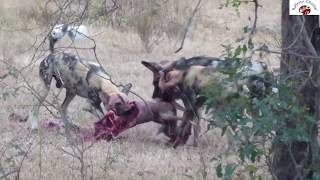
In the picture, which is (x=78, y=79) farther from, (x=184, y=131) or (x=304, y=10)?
(x=304, y=10)

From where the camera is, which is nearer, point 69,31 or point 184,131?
point 69,31

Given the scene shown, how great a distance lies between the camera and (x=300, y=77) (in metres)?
4.28

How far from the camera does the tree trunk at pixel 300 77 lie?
4.23 meters

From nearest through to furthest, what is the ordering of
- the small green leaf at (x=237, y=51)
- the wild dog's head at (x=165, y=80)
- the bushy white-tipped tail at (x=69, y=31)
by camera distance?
the small green leaf at (x=237, y=51) < the bushy white-tipped tail at (x=69, y=31) < the wild dog's head at (x=165, y=80)

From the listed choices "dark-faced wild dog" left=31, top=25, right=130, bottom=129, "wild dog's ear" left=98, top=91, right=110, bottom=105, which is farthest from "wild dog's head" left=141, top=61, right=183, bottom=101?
"wild dog's ear" left=98, top=91, right=110, bottom=105

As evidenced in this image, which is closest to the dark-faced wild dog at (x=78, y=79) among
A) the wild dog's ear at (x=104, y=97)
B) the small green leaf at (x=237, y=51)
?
the wild dog's ear at (x=104, y=97)

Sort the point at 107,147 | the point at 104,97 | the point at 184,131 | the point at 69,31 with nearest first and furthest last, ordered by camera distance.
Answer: the point at 69,31 → the point at 107,147 → the point at 184,131 → the point at 104,97

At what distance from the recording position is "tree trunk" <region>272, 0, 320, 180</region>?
423 cm

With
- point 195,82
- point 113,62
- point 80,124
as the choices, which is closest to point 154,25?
point 113,62

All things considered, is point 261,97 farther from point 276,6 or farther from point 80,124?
point 276,6

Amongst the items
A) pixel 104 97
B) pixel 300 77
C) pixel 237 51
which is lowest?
pixel 104 97

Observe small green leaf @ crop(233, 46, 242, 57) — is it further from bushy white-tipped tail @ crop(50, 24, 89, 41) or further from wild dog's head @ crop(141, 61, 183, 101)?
wild dog's head @ crop(141, 61, 183, 101)

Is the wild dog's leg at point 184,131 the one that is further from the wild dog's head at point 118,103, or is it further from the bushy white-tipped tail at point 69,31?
the bushy white-tipped tail at point 69,31

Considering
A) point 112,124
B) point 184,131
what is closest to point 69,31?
point 112,124
